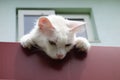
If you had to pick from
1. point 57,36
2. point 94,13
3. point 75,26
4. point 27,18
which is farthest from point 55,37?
point 94,13

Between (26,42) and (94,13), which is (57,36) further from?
(94,13)

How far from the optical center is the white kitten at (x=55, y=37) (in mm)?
1303

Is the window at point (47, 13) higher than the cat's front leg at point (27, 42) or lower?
higher

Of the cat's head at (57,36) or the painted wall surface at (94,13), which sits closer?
the cat's head at (57,36)

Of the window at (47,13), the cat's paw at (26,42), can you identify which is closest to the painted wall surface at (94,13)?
the window at (47,13)

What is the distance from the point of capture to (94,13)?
2428 mm

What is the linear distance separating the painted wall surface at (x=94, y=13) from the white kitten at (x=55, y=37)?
2.69 ft

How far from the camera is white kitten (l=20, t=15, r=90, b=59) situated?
4.27ft

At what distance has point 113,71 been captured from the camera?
1.42 meters

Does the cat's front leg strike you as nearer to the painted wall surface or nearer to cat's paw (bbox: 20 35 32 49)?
cat's paw (bbox: 20 35 32 49)

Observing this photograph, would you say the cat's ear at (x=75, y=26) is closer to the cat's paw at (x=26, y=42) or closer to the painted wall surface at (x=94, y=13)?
the cat's paw at (x=26, y=42)

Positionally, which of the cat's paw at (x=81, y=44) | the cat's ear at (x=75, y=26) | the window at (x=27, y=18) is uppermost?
the window at (x=27, y=18)

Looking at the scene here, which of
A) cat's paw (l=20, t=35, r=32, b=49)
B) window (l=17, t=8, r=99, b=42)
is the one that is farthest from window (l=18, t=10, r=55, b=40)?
cat's paw (l=20, t=35, r=32, b=49)

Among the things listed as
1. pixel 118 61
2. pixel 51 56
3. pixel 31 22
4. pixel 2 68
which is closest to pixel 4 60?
pixel 2 68
